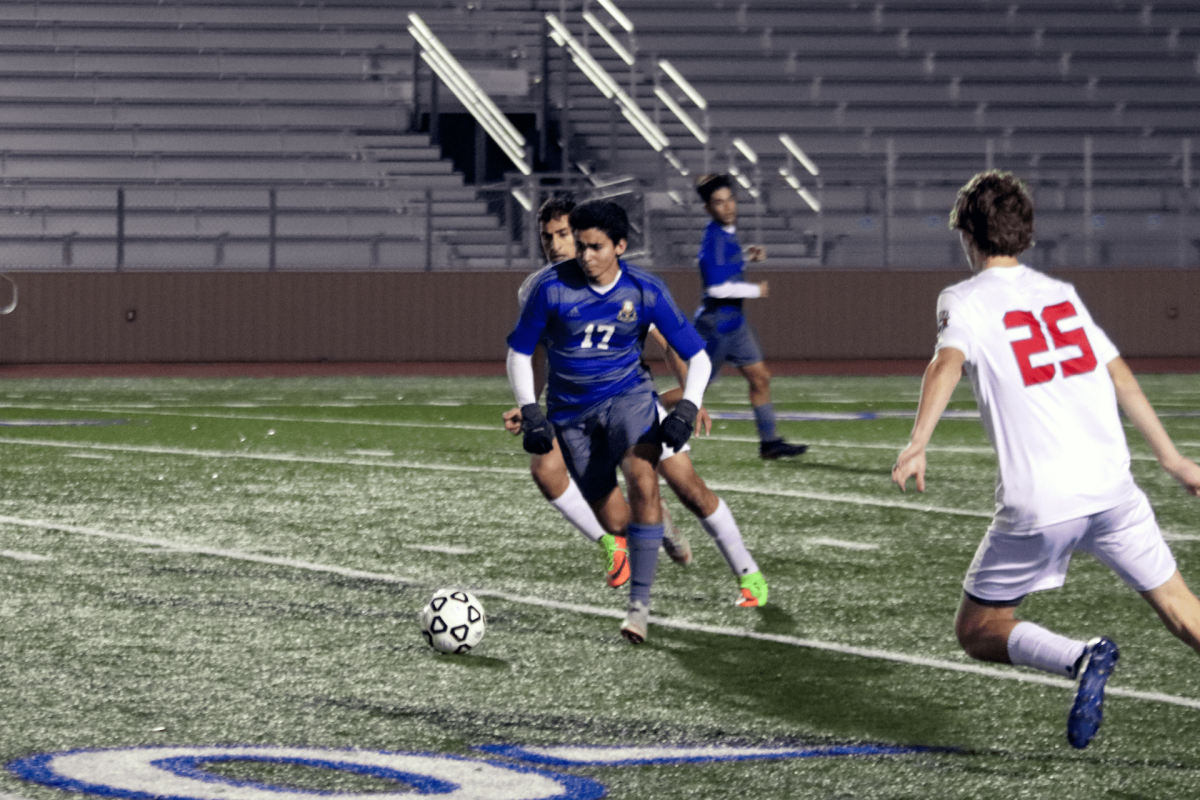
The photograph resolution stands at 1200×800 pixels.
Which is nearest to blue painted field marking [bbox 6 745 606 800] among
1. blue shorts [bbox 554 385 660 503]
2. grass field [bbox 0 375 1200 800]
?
Answer: grass field [bbox 0 375 1200 800]

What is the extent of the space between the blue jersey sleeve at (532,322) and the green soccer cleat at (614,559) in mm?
1003

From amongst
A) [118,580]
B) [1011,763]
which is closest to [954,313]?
[1011,763]

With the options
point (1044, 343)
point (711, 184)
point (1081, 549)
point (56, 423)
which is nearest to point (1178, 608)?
point (1081, 549)

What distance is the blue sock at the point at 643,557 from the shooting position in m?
6.50

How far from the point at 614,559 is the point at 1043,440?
3.12m

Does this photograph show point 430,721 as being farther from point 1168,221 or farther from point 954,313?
point 1168,221

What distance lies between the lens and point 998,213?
15.2 feet

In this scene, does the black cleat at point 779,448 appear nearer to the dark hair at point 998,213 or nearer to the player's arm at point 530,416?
the player's arm at point 530,416

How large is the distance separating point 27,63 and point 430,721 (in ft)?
79.7

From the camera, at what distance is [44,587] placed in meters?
7.52

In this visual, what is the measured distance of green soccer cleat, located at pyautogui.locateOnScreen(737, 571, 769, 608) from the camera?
713cm

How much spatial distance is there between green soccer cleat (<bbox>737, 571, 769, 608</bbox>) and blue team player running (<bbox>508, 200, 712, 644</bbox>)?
0.62m

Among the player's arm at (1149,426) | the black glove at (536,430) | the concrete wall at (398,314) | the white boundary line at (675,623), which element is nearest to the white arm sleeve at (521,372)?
the black glove at (536,430)

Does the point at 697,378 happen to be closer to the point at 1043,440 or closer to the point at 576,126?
the point at 1043,440
